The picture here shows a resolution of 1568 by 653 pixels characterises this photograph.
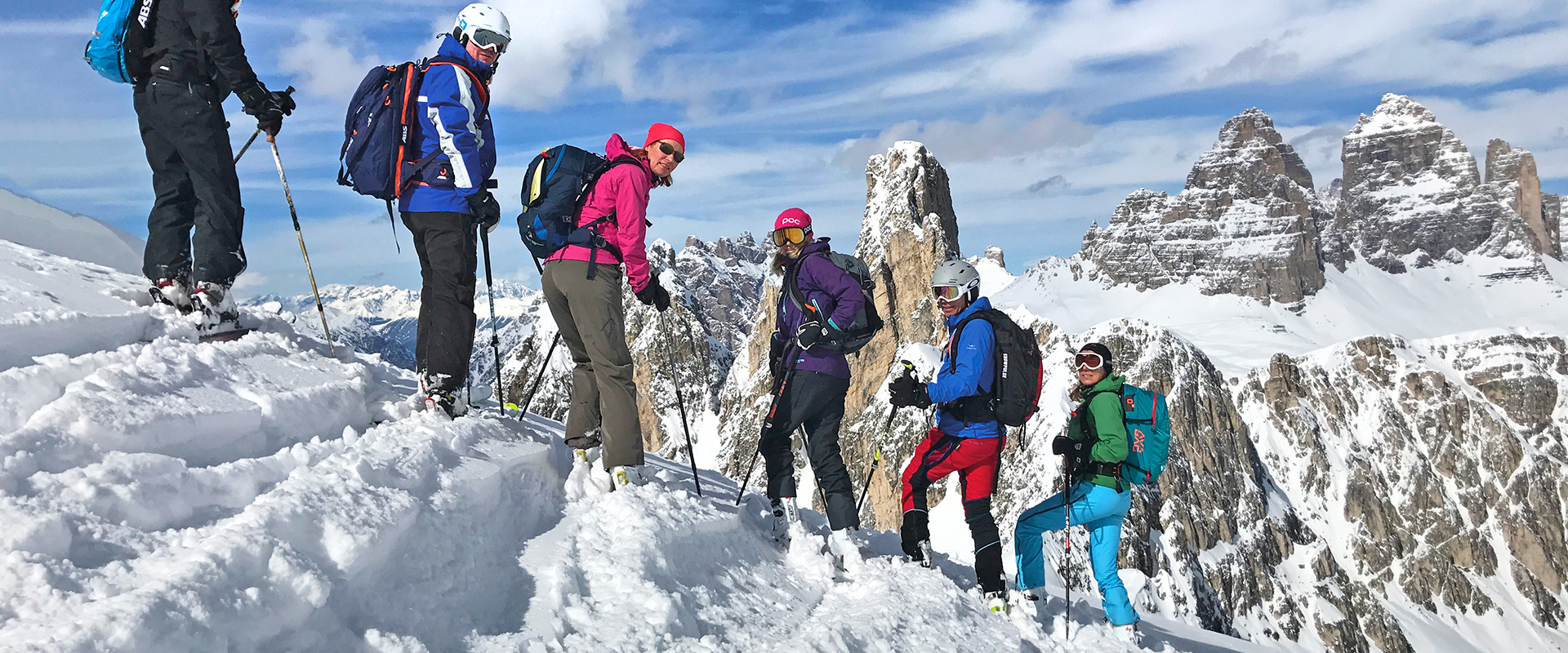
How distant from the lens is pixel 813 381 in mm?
6852

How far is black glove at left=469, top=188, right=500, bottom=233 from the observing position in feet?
20.0

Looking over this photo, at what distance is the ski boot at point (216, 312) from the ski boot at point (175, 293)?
0.18 ft

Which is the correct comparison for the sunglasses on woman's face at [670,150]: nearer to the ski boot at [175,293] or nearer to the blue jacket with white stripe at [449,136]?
the blue jacket with white stripe at [449,136]

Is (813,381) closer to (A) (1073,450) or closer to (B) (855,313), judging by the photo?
(B) (855,313)

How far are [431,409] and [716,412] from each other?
115m

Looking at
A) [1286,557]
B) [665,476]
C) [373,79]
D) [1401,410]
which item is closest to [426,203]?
[373,79]

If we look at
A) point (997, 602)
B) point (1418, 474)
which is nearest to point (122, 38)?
point (997, 602)

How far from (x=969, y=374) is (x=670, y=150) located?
9.82ft

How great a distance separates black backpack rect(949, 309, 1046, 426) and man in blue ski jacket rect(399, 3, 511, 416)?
Answer: 13.0 feet

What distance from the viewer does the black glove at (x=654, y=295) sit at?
6028 millimetres

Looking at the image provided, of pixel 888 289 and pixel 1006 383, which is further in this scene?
pixel 888 289

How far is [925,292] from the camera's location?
275 ft

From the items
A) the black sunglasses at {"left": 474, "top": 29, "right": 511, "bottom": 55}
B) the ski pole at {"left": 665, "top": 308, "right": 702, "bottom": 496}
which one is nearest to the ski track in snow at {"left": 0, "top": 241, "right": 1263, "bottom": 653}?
the ski pole at {"left": 665, "top": 308, "right": 702, "bottom": 496}

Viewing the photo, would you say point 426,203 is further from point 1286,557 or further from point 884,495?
point 1286,557
